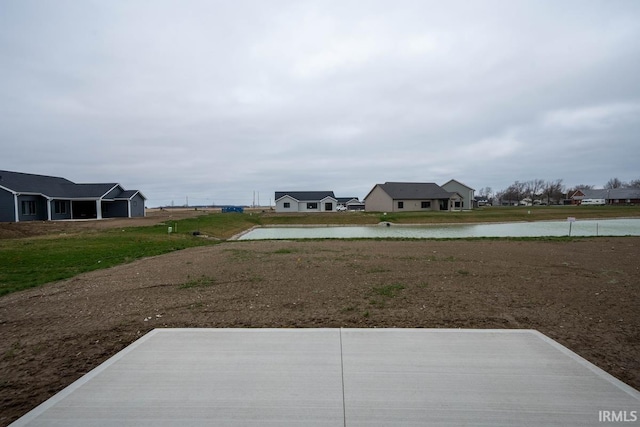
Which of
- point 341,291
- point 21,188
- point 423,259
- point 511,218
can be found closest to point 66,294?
point 341,291

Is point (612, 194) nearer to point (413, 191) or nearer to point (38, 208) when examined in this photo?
point (413, 191)

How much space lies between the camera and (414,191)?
58.5 metres

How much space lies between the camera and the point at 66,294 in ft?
21.5

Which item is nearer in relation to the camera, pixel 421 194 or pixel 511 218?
pixel 511 218

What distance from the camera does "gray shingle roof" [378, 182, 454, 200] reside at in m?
57.0

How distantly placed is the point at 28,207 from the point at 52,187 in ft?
16.8

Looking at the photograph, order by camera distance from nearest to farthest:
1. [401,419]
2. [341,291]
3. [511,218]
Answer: [401,419]
[341,291]
[511,218]

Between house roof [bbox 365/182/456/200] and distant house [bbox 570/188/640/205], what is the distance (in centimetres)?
6802

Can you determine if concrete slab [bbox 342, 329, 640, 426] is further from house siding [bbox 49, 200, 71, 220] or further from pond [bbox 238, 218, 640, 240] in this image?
house siding [bbox 49, 200, 71, 220]

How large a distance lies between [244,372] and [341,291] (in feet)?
11.1

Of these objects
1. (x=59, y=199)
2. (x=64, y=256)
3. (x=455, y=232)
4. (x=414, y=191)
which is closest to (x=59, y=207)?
(x=59, y=199)

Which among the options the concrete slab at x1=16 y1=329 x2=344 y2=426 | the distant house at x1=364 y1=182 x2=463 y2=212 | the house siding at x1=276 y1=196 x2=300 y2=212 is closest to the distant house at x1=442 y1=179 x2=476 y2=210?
the distant house at x1=364 y1=182 x2=463 y2=212

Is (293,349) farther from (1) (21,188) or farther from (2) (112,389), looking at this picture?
(1) (21,188)

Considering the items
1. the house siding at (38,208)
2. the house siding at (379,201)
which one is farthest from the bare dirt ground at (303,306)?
the house siding at (379,201)
